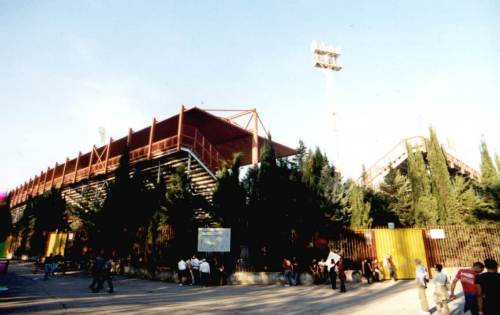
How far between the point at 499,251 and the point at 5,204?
70.1 feet

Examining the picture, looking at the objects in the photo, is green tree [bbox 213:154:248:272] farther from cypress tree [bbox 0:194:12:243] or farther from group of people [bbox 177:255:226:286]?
cypress tree [bbox 0:194:12:243]

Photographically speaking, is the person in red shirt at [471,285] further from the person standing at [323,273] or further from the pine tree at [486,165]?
the pine tree at [486,165]

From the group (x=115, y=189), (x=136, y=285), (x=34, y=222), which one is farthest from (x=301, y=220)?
(x=34, y=222)

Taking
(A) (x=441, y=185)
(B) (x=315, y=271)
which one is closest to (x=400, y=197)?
(A) (x=441, y=185)

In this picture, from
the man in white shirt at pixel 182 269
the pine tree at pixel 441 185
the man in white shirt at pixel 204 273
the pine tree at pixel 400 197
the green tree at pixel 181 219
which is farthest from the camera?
the pine tree at pixel 400 197

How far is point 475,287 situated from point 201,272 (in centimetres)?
1062

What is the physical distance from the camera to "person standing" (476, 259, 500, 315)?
13.4ft

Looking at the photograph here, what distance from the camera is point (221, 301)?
923 cm

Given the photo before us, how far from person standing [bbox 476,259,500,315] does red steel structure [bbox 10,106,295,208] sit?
15.5 meters

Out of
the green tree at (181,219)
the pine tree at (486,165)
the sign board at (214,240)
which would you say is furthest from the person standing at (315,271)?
the pine tree at (486,165)

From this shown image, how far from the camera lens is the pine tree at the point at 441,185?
2130cm

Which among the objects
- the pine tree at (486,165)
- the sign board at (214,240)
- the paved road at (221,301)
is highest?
the pine tree at (486,165)

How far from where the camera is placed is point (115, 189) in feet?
57.2

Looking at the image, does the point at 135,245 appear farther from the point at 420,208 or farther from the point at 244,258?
the point at 420,208
